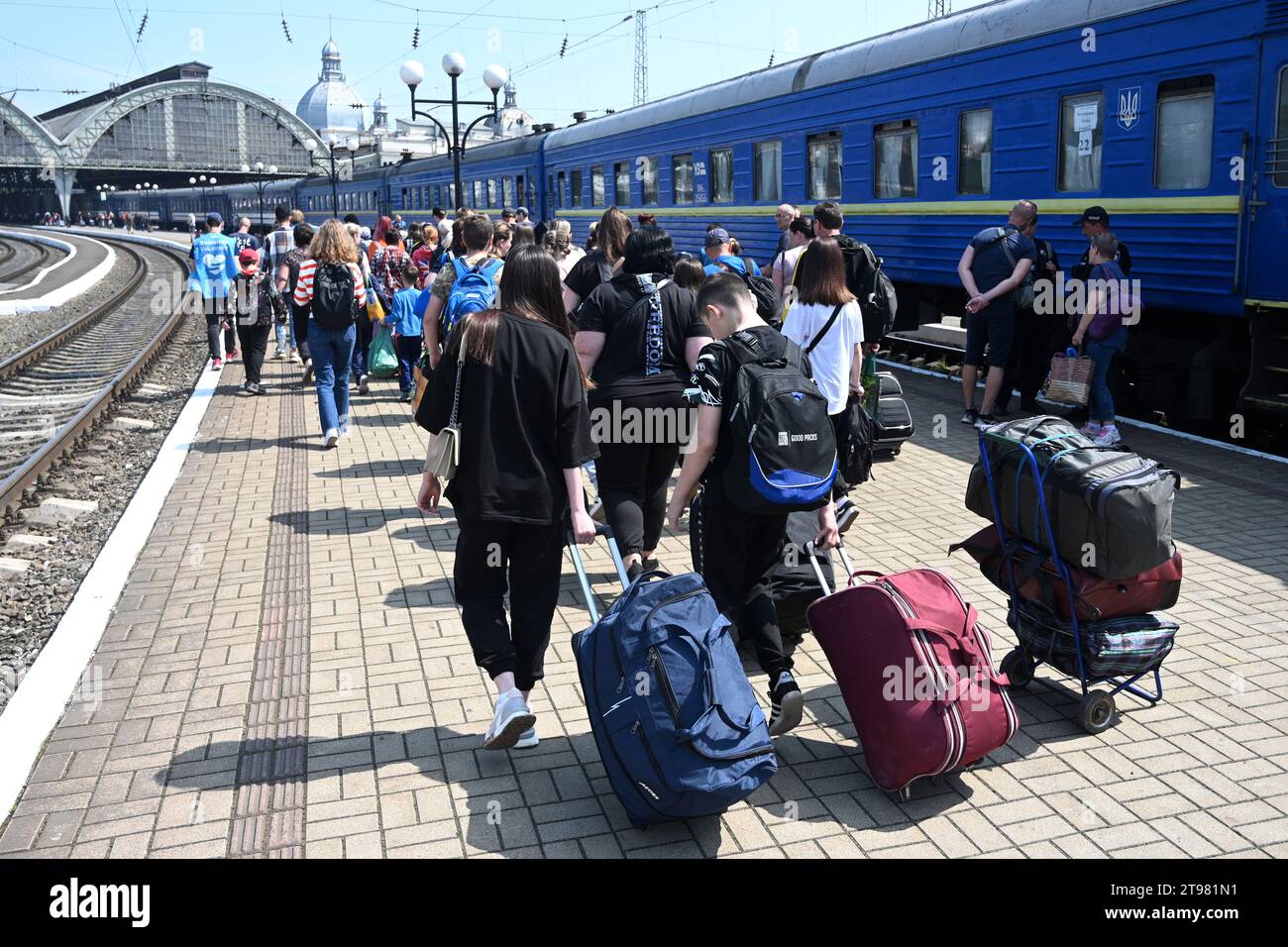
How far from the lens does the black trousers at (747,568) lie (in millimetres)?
4766

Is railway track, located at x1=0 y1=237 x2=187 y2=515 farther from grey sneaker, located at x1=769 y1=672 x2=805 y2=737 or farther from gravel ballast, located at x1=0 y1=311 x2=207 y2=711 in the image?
grey sneaker, located at x1=769 y1=672 x2=805 y2=737

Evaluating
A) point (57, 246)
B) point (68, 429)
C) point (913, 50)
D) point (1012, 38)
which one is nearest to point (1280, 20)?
point (1012, 38)

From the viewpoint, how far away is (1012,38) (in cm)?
1148

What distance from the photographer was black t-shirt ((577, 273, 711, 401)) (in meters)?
5.78

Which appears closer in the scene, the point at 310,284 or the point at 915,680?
the point at 915,680

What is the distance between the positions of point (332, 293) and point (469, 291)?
2.74 metres

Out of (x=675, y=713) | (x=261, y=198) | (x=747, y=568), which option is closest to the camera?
(x=675, y=713)

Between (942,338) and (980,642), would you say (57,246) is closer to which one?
(942,338)

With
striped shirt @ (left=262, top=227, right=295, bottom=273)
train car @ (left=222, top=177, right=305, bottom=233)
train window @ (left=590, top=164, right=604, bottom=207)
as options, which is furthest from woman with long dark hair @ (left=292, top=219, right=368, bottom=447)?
train car @ (left=222, top=177, right=305, bottom=233)

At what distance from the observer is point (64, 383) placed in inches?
604

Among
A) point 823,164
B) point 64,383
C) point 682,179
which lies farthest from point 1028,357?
point 64,383

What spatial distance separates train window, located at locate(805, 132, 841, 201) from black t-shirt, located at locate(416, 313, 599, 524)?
1103 cm

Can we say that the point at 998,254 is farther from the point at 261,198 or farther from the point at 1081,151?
the point at 261,198

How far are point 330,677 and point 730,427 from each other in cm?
216
